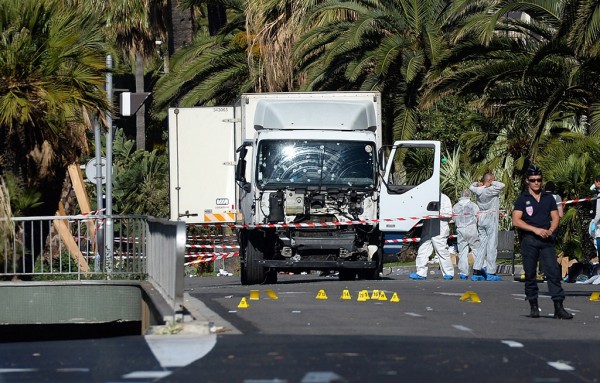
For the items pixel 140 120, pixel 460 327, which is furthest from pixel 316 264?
pixel 140 120

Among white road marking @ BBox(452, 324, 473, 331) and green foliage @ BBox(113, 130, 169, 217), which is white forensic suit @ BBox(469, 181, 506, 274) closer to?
white road marking @ BBox(452, 324, 473, 331)

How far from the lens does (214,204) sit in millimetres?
25156

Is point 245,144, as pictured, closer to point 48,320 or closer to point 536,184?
point 48,320

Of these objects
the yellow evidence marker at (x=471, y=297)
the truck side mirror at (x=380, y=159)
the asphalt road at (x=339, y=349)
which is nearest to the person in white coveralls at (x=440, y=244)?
the truck side mirror at (x=380, y=159)

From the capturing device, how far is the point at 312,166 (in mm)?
22125

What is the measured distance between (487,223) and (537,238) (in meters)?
9.40

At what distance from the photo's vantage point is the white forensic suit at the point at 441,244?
24578 mm

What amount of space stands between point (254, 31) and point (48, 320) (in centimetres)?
1686

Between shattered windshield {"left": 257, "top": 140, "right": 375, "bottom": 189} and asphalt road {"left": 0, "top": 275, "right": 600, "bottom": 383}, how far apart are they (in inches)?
241

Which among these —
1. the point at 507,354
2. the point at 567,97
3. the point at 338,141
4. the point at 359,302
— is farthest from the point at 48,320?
the point at 567,97

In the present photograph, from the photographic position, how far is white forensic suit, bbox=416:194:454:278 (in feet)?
80.6

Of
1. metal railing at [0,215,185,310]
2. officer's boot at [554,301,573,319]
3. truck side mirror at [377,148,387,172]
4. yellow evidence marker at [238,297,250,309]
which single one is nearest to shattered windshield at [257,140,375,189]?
truck side mirror at [377,148,387,172]

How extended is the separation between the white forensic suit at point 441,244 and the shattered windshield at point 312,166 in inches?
108

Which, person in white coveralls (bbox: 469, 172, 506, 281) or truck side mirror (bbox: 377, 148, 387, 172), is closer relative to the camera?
truck side mirror (bbox: 377, 148, 387, 172)
